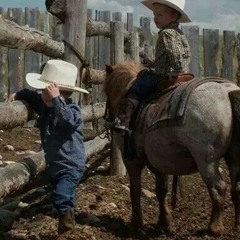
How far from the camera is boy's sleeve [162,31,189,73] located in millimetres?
5738

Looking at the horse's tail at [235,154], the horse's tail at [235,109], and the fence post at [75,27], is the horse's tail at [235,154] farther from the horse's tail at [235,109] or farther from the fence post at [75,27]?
the fence post at [75,27]

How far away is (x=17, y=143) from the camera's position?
34.8 feet

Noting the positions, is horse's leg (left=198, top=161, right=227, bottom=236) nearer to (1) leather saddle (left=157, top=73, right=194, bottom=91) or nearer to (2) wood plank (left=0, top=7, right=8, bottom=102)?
(1) leather saddle (left=157, top=73, right=194, bottom=91)

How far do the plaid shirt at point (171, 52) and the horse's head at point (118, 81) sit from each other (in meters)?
0.60

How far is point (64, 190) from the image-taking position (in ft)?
16.4

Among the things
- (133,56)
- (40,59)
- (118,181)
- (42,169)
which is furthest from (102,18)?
(42,169)

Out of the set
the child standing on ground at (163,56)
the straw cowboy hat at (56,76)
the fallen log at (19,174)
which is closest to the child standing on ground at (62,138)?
the straw cowboy hat at (56,76)

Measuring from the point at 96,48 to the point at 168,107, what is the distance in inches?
292

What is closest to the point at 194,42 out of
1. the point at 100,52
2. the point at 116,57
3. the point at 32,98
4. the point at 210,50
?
the point at 210,50

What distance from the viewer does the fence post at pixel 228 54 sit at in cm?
1304

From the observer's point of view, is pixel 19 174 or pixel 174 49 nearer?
pixel 19 174

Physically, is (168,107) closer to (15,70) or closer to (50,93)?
(50,93)

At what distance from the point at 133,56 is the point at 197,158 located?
4.94 metres

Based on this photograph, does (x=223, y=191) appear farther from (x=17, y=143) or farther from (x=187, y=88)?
(x=17, y=143)
